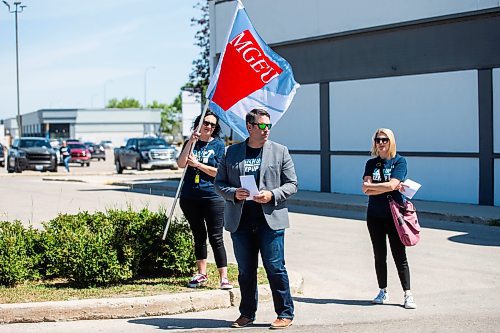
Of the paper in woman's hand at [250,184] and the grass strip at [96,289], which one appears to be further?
the grass strip at [96,289]

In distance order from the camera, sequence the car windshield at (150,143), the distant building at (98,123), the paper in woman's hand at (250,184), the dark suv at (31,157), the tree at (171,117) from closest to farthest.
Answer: the paper in woman's hand at (250,184), the dark suv at (31,157), the car windshield at (150,143), the distant building at (98,123), the tree at (171,117)

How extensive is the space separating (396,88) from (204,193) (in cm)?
1306

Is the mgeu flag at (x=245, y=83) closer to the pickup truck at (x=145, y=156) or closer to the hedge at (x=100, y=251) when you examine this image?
the hedge at (x=100, y=251)

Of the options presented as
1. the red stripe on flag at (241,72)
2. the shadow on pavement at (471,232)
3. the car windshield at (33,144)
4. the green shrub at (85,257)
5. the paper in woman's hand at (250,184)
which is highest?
the red stripe on flag at (241,72)

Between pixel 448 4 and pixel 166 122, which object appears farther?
pixel 166 122

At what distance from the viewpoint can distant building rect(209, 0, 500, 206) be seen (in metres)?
18.7

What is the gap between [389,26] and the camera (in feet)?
68.5

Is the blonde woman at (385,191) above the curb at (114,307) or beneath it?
above

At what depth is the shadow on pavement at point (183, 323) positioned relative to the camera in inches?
307

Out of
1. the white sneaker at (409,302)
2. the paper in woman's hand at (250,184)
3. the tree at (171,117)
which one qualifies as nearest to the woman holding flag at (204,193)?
the paper in woman's hand at (250,184)

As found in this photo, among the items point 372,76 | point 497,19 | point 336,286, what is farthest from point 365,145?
point 336,286

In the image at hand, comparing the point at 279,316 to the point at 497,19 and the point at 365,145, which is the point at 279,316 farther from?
the point at 365,145

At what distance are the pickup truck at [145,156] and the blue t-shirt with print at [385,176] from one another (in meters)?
32.1

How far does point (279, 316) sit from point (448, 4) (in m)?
13.6
